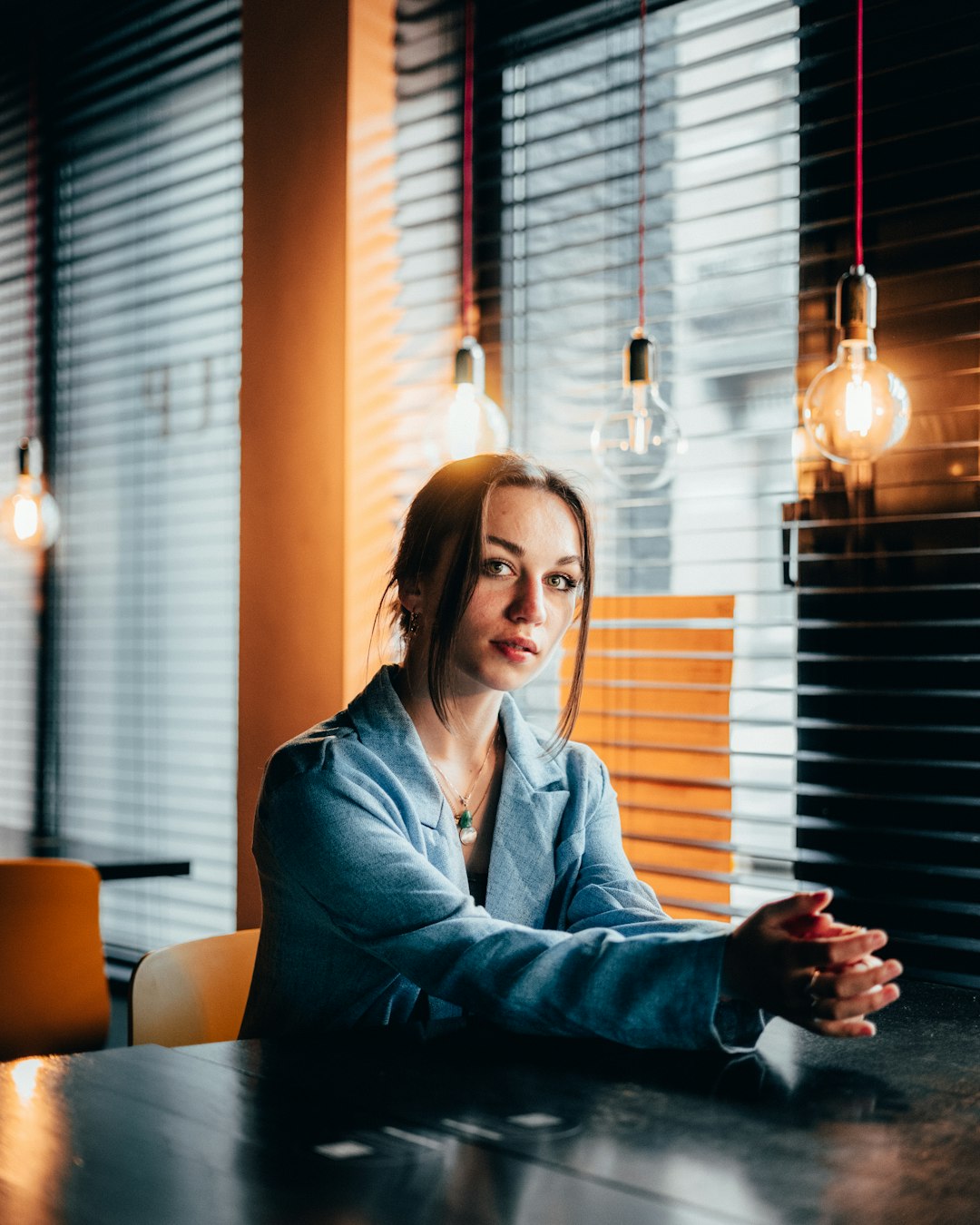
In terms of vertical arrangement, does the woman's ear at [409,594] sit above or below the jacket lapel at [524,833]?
above

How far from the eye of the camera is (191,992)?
190 centimetres

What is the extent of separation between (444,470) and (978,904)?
1.17 metres

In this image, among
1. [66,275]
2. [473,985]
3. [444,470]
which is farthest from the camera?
[66,275]

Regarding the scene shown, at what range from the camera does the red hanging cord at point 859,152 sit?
2.31 metres

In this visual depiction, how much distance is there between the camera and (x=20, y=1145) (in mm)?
1052

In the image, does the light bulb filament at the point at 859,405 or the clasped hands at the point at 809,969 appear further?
the light bulb filament at the point at 859,405

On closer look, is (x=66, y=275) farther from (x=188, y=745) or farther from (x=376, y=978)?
(x=376, y=978)

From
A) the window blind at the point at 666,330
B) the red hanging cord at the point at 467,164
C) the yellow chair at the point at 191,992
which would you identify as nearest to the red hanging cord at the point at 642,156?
the window blind at the point at 666,330

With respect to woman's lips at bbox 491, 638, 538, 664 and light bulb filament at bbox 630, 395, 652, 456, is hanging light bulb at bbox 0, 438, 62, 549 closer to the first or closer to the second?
light bulb filament at bbox 630, 395, 652, 456

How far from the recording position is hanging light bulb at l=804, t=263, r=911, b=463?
1824 mm

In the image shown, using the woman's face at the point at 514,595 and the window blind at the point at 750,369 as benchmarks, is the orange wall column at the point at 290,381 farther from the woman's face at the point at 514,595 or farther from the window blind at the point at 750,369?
the woman's face at the point at 514,595

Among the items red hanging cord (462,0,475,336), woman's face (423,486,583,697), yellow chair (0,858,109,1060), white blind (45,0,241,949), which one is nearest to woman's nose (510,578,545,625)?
woman's face (423,486,583,697)

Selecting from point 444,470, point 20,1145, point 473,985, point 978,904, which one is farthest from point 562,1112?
point 978,904

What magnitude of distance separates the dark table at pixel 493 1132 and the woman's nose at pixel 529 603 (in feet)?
1.75
